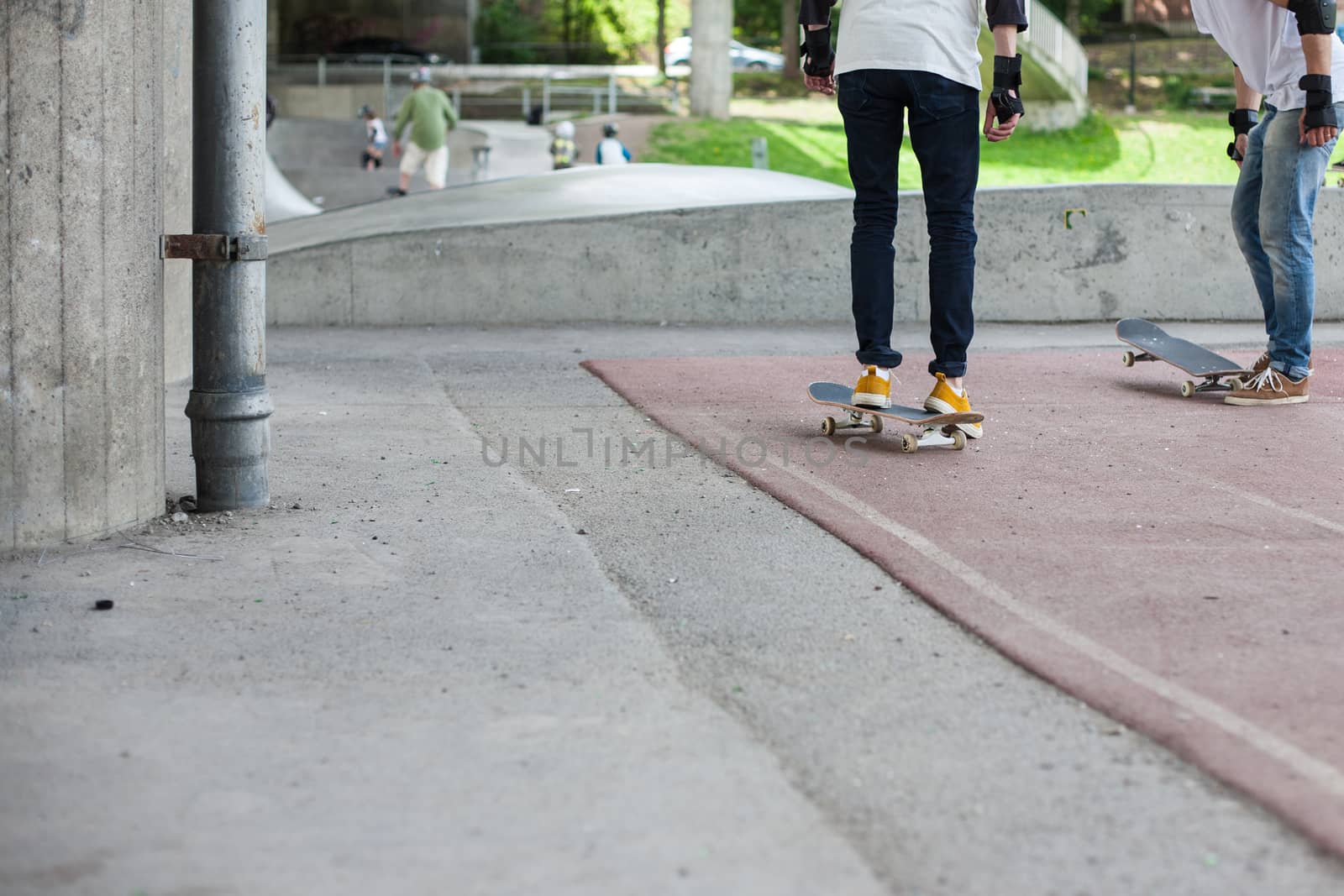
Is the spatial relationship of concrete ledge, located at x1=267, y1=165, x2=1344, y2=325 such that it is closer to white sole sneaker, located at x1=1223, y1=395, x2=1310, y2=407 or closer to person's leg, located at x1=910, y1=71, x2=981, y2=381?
white sole sneaker, located at x1=1223, y1=395, x2=1310, y2=407

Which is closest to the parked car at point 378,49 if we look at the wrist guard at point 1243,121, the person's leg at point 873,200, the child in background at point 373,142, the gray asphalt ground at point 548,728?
the child in background at point 373,142

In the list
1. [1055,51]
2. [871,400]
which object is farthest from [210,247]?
[1055,51]

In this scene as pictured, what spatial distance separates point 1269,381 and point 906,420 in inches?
86.0

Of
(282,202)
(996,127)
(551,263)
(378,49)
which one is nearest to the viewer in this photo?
(996,127)

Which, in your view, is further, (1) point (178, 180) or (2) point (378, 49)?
(2) point (378, 49)

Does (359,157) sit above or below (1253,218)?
above

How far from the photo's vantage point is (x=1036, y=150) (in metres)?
33.2

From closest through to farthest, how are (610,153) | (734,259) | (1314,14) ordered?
(1314,14) < (734,259) < (610,153)

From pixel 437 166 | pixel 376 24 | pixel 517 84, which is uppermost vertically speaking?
pixel 376 24

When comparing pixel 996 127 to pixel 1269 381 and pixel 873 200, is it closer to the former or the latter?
pixel 873 200

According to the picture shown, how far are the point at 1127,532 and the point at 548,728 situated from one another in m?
2.24

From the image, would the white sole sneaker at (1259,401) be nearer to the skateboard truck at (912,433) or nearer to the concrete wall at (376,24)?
the skateboard truck at (912,433)

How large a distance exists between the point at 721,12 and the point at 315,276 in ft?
85.7

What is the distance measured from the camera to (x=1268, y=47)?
682cm
